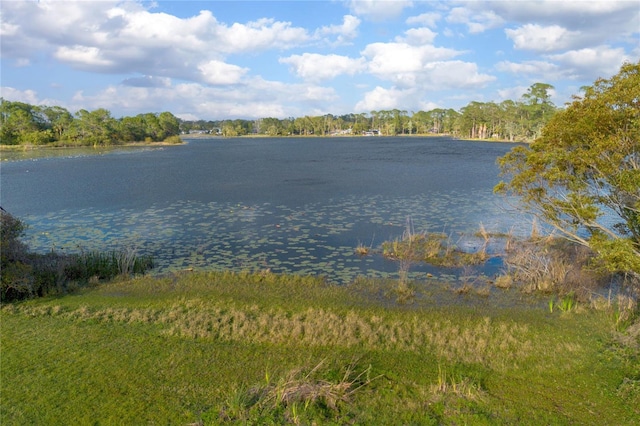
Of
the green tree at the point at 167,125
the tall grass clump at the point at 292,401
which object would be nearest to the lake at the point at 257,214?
the tall grass clump at the point at 292,401

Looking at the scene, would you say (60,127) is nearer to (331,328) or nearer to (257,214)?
(257,214)

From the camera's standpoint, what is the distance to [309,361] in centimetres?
1015

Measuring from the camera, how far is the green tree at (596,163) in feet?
39.4

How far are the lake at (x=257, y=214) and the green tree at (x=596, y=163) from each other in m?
5.09

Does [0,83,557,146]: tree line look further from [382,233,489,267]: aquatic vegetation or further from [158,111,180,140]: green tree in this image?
[382,233,489,267]: aquatic vegetation

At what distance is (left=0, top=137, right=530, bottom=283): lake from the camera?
20.4 meters

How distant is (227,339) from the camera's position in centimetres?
1137

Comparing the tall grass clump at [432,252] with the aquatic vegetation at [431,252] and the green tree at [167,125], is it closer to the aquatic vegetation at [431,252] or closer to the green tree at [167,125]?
the aquatic vegetation at [431,252]

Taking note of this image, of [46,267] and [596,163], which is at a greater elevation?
[596,163]

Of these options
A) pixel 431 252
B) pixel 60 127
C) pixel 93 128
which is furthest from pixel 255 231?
pixel 60 127

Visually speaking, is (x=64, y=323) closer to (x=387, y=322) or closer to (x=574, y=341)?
(x=387, y=322)

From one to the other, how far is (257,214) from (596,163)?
20812 millimetres

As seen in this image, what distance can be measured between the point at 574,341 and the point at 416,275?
7.03 metres

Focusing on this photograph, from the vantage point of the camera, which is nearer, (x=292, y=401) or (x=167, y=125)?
(x=292, y=401)
